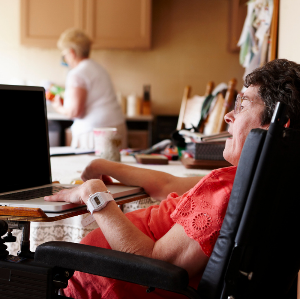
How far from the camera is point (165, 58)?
4.67 m

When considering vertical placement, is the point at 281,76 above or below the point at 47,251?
above

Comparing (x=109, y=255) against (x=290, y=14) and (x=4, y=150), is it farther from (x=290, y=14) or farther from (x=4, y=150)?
(x=290, y=14)

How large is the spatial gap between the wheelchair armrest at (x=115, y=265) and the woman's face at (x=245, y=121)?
12.8 inches

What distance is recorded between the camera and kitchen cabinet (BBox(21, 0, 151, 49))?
421 cm

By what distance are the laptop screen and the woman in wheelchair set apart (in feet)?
0.63

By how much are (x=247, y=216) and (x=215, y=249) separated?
96mm

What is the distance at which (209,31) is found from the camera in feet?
15.3

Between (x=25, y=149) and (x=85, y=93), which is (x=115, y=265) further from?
(x=85, y=93)

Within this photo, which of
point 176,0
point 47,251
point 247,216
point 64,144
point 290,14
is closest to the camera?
point 247,216

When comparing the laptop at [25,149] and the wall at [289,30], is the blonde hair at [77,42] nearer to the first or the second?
the wall at [289,30]

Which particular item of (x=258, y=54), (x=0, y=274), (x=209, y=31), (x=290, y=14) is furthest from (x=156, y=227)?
(x=209, y=31)

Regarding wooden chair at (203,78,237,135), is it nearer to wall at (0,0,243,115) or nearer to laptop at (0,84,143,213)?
laptop at (0,84,143,213)

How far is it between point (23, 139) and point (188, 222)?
56cm

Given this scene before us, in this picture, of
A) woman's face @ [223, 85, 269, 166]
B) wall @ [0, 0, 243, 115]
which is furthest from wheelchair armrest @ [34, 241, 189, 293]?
wall @ [0, 0, 243, 115]
